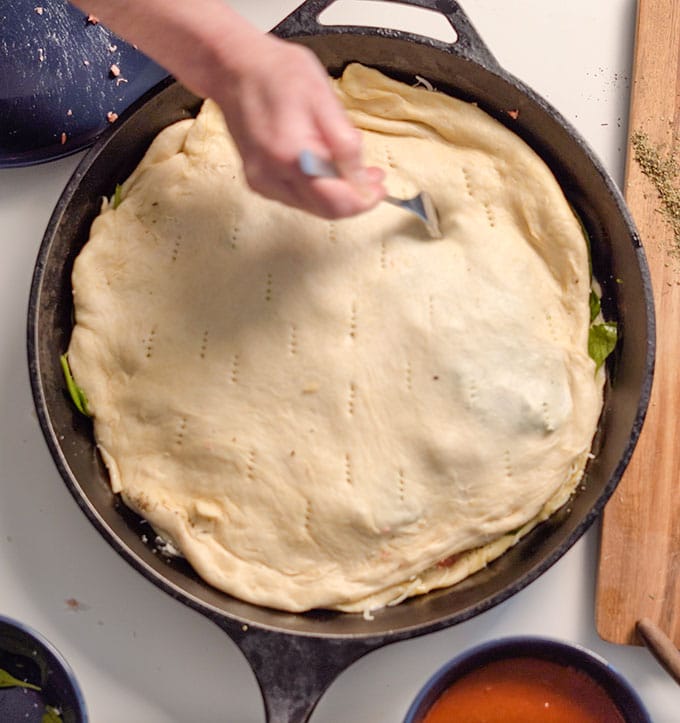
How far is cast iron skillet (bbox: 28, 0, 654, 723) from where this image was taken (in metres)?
1.25

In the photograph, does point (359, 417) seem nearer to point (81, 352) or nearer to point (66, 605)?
point (81, 352)

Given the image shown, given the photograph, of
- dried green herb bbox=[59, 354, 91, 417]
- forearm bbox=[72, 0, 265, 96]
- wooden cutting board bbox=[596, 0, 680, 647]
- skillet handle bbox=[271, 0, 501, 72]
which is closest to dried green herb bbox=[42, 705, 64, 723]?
dried green herb bbox=[59, 354, 91, 417]

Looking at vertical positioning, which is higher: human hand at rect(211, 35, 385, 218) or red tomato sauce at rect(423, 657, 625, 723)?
human hand at rect(211, 35, 385, 218)

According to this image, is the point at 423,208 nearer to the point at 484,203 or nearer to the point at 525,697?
the point at 484,203

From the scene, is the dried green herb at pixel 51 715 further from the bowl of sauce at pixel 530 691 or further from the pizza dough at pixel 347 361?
the bowl of sauce at pixel 530 691

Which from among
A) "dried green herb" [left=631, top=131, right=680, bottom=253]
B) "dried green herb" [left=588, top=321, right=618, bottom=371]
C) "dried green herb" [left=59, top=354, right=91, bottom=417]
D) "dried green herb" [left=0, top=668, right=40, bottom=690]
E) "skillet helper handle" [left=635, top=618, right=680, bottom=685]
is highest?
"dried green herb" [left=631, top=131, right=680, bottom=253]

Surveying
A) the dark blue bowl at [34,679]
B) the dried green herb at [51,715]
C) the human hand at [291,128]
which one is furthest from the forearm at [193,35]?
the dried green herb at [51,715]

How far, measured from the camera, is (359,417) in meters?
1.29

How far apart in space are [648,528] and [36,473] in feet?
3.42

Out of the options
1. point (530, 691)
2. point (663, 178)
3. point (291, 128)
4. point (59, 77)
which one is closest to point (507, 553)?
point (530, 691)

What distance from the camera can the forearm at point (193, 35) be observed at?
1.01m

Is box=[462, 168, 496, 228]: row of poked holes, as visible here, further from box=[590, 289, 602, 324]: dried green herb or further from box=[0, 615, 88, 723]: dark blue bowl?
box=[0, 615, 88, 723]: dark blue bowl

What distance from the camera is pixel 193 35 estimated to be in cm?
105

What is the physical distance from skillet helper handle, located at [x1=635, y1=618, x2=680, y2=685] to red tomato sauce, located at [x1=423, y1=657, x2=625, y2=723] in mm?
105
